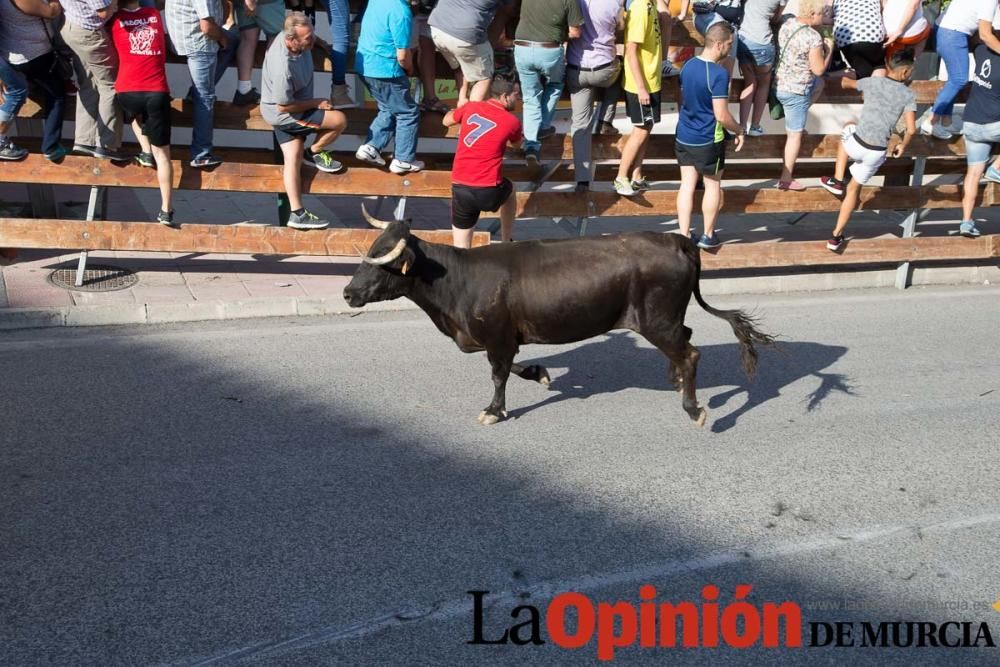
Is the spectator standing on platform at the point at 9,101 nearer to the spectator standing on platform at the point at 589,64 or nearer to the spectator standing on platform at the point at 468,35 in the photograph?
the spectator standing on platform at the point at 468,35

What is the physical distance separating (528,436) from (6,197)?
7345 millimetres

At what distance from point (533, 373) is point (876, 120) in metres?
4.80

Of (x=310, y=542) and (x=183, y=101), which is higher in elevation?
(x=183, y=101)

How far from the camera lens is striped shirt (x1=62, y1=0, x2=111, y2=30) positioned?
868 centimetres

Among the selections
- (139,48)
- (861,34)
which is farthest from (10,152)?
(861,34)

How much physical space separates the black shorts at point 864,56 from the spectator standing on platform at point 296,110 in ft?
17.8

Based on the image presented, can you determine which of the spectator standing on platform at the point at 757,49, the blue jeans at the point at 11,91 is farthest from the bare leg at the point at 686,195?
the blue jeans at the point at 11,91

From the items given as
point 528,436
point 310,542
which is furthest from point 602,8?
point 310,542

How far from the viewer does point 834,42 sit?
1127 centimetres

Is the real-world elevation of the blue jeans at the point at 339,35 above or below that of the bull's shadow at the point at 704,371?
above

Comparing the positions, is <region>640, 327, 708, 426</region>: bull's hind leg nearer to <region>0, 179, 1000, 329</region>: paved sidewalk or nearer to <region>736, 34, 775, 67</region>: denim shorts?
<region>0, 179, 1000, 329</region>: paved sidewalk

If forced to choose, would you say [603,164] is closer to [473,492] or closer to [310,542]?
[473,492]

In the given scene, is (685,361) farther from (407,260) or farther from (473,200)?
(473,200)

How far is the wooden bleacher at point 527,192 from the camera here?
9273mm
